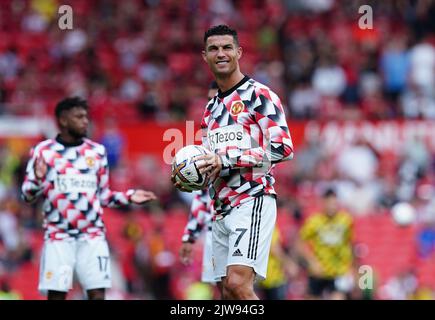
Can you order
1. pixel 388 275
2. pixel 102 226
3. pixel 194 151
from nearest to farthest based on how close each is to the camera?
pixel 194 151
pixel 102 226
pixel 388 275

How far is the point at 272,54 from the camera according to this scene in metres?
23.4

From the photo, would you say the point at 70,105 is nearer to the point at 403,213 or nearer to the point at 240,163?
the point at 240,163

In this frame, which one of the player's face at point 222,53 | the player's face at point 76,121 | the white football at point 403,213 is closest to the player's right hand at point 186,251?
the player's face at point 76,121

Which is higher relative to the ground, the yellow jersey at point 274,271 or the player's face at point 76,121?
the player's face at point 76,121

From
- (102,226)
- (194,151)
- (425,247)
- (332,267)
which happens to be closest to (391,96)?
(425,247)

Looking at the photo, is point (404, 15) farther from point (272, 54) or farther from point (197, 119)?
point (197, 119)

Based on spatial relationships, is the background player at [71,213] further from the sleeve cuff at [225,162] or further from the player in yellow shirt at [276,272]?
the player in yellow shirt at [276,272]

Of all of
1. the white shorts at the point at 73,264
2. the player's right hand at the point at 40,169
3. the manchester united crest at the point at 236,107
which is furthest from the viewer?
the white shorts at the point at 73,264

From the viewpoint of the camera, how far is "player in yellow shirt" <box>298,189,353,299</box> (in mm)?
14664

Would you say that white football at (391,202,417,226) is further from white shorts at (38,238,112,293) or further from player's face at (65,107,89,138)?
player's face at (65,107,89,138)

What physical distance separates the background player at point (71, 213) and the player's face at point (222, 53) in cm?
231

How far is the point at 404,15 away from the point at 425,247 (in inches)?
276

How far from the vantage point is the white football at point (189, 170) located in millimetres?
8898

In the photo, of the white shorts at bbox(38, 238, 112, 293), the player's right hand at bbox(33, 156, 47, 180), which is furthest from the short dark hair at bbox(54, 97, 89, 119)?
the white shorts at bbox(38, 238, 112, 293)
